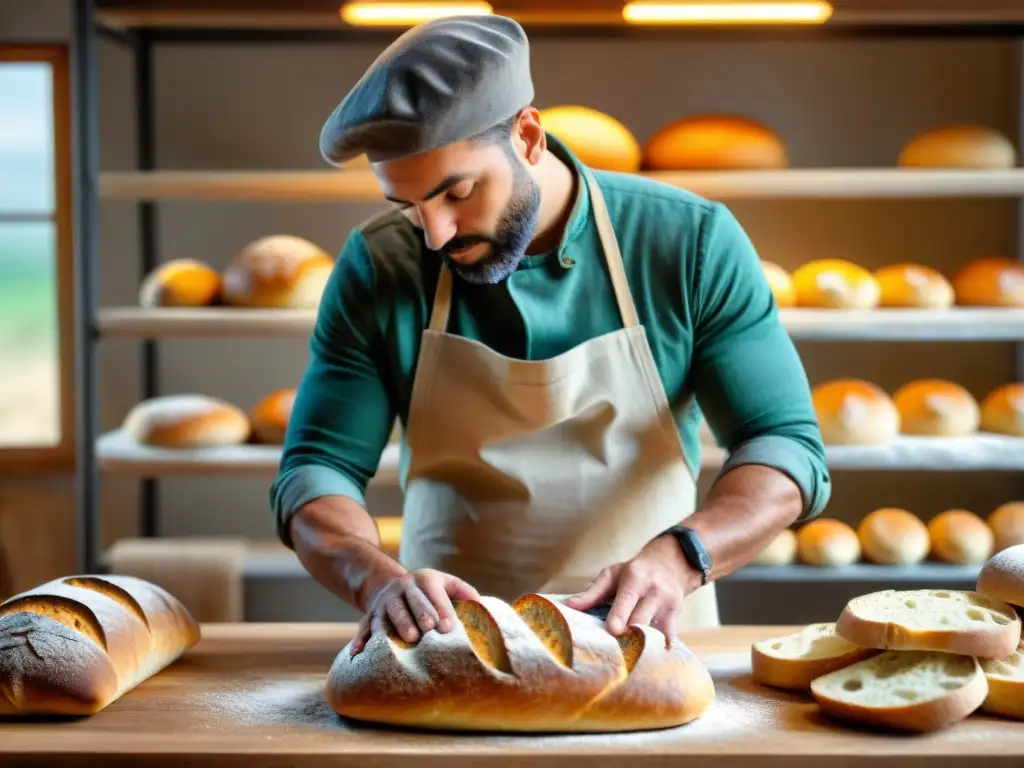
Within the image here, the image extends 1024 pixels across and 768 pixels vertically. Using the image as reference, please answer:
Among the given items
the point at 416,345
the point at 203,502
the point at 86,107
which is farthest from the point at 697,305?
the point at 203,502

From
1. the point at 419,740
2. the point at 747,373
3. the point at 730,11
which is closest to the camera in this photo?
the point at 419,740

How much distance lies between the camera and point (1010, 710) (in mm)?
1327

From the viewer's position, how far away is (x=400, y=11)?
Answer: 116 inches

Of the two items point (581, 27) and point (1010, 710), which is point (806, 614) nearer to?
point (581, 27)

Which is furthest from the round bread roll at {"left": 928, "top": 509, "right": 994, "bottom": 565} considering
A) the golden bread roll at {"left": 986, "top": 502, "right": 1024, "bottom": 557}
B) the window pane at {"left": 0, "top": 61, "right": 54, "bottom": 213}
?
the window pane at {"left": 0, "top": 61, "right": 54, "bottom": 213}

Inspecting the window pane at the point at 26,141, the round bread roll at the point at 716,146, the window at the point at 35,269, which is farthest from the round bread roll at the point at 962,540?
the window pane at the point at 26,141

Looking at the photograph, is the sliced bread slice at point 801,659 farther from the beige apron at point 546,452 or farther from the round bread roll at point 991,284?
the round bread roll at point 991,284

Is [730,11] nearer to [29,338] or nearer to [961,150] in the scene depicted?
[961,150]

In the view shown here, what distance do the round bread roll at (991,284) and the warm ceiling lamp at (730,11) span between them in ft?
2.66

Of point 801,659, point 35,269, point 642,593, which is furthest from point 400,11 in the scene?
point 801,659

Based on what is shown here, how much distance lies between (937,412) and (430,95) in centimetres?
223

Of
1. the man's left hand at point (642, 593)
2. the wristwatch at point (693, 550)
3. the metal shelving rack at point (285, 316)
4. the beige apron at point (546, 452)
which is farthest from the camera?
the metal shelving rack at point (285, 316)

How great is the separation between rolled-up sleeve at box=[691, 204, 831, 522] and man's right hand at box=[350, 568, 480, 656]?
18.4 inches

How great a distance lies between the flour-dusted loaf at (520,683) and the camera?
1.29 metres
